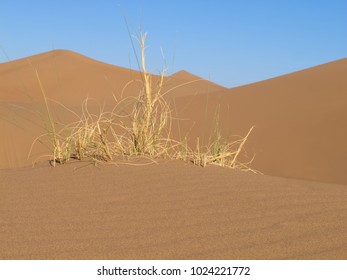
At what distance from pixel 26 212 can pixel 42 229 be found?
1.08 ft

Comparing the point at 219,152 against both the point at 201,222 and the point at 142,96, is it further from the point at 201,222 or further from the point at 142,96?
the point at 201,222

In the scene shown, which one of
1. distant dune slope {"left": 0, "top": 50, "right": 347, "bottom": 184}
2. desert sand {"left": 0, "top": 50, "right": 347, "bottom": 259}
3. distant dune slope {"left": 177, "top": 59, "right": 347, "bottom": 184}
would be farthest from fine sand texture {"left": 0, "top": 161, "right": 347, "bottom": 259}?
distant dune slope {"left": 177, "top": 59, "right": 347, "bottom": 184}

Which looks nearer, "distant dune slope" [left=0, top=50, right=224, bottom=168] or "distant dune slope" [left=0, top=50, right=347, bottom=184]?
"distant dune slope" [left=0, top=50, right=347, bottom=184]

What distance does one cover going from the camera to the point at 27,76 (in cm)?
2798

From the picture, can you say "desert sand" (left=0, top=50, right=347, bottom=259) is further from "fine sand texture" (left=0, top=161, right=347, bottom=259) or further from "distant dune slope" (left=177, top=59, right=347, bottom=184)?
"distant dune slope" (left=177, top=59, right=347, bottom=184)

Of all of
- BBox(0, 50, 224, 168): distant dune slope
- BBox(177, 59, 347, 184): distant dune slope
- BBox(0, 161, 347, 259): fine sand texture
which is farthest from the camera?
BBox(0, 50, 224, 168): distant dune slope

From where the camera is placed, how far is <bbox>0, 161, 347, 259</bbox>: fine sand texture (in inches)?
86.7

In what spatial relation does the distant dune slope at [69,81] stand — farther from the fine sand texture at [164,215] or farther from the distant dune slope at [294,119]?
the fine sand texture at [164,215]

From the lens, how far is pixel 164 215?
2689 mm

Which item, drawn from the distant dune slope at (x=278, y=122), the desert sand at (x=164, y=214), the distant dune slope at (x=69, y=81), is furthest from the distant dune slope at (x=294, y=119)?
the distant dune slope at (x=69, y=81)

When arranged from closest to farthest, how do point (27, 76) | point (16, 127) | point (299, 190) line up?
point (299, 190)
point (16, 127)
point (27, 76)

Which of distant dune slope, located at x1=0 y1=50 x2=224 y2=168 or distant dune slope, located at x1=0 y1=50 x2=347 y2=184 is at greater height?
Result: distant dune slope, located at x1=0 y1=50 x2=224 y2=168
